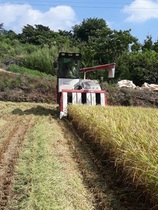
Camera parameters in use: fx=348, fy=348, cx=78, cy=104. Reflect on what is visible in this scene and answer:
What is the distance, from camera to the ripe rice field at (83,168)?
3619mm

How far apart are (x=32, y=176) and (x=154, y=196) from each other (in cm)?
164

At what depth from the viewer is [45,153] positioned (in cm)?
547

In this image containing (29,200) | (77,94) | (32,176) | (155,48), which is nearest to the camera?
(29,200)

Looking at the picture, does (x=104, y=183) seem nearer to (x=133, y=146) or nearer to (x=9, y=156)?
(x=133, y=146)

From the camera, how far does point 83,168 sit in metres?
4.91

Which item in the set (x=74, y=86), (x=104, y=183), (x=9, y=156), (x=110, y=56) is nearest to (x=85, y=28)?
(x=110, y=56)

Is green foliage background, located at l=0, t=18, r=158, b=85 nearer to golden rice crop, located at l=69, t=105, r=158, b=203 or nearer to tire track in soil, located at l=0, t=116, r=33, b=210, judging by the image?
tire track in soil, located at l=0, t=116, r=33, b=210

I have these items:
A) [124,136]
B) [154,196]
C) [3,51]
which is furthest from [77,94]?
[3,51]

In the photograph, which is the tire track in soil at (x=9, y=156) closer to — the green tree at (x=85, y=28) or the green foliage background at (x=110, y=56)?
the green foliage background at (x=110, y=56)

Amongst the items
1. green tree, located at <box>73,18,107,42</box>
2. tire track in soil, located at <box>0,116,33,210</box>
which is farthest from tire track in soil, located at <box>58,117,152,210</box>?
green tree, located at <box>73,18,107,42</box>

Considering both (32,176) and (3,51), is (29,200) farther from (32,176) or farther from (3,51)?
(3,51)

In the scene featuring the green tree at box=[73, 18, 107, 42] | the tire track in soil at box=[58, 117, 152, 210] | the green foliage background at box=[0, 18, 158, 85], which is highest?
the green tree at box=[73, 18, 107, 42]

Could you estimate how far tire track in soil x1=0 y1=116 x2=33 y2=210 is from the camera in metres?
3.94

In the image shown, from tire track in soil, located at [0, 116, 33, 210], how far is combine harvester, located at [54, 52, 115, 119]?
2100 mm
